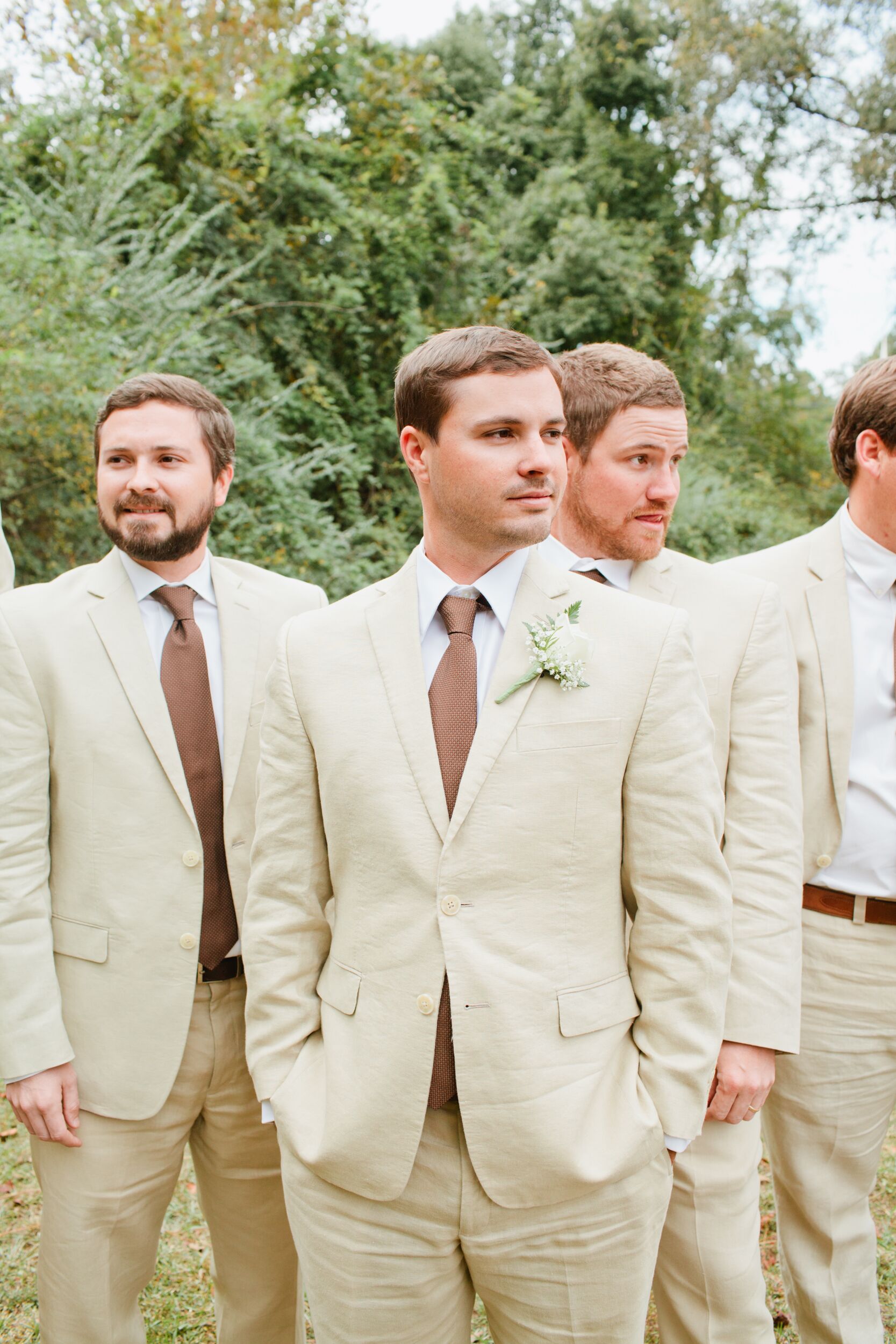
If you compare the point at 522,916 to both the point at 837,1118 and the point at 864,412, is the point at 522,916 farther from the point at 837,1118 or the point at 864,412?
the point at 864,412

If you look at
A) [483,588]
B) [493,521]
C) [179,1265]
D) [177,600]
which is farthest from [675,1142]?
[179,1265]

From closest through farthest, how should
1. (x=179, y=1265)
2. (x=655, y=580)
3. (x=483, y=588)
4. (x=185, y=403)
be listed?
(x=483, y=588), (x=655, y=580), (x=185, y=403), (x=179, y=1265)

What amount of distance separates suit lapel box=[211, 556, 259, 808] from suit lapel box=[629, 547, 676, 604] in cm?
104

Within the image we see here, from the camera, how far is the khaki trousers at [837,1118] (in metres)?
2.86

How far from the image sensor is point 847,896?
9.44 ft

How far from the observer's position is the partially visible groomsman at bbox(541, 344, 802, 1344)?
7.90 feet

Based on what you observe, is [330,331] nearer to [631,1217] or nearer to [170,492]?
[170,492]

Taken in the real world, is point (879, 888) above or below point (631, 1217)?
above

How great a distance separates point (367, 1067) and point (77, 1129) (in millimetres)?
996

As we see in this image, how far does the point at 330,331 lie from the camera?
11.7 m

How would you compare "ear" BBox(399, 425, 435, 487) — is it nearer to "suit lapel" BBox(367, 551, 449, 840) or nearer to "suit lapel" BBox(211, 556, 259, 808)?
"suit lapel" BBox(367, 551, 449, 840)

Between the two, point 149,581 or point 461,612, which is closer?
point 461,612

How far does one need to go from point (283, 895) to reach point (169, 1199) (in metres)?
1.08

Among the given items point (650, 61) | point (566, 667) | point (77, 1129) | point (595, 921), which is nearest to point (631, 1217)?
point (595, 921)
